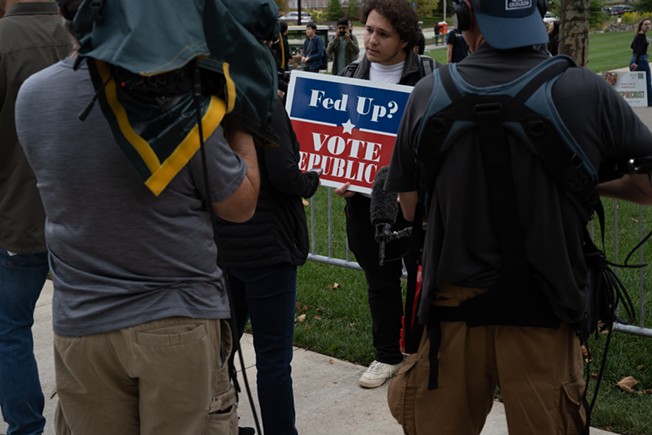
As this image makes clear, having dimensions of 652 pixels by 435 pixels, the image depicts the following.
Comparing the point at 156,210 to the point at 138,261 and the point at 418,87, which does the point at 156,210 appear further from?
the point at 418,87

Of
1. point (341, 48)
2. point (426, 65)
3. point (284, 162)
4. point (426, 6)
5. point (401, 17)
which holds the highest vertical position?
point (401, 17)

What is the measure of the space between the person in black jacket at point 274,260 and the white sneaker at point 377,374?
0.94 m

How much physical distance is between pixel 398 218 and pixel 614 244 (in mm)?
1836

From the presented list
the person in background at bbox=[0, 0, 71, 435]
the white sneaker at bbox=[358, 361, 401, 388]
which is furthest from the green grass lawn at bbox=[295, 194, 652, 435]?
the person in background at bbox=[0, 0, 71, 435]

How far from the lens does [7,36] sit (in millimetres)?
3938

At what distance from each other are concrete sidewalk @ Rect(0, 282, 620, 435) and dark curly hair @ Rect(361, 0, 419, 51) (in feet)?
5.95

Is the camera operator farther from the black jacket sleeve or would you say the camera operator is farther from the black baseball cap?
the black baseball cap

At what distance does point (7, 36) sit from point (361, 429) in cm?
240

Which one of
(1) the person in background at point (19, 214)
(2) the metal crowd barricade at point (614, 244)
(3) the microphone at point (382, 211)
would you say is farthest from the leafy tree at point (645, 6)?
(1) the person in background at point (19, 214)

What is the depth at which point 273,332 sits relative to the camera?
158 inches

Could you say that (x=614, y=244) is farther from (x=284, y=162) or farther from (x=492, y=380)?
(x=492, y=380)

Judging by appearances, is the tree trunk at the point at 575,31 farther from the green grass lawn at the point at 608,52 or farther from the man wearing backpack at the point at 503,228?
the green grass lawn at the point at 608,52

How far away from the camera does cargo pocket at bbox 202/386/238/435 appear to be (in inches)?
110

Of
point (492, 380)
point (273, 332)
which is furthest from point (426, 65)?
point (492, 380)
